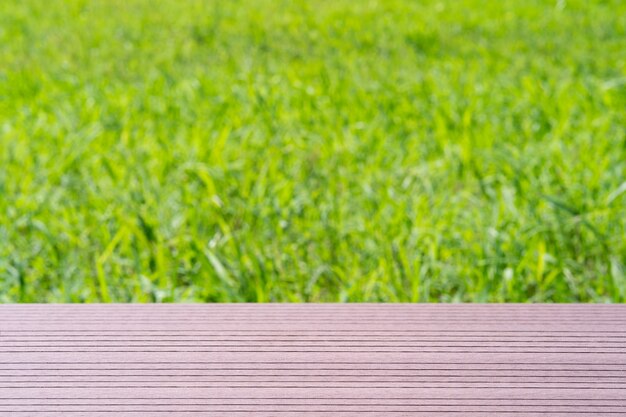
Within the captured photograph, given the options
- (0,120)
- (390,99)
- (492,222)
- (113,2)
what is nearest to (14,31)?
(113,2)

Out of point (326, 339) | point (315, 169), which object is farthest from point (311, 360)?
point (315, 169)

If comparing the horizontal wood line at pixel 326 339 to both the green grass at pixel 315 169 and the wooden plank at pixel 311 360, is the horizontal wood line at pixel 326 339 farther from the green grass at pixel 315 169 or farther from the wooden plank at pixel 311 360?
the green grass at pixel 315 169

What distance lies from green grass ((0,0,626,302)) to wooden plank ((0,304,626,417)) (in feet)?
3.77

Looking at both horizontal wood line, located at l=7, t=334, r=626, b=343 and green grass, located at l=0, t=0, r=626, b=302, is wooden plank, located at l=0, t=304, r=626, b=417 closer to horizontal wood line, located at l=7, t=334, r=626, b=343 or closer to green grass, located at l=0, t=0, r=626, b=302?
horizontal wood line, located at l=7, t=334, r=626, b=343

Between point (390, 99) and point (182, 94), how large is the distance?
1.08 metres

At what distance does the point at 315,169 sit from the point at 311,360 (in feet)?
7.34

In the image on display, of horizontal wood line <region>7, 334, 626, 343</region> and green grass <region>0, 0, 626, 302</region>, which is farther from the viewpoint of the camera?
green grass <region>0, 0, 626, 302</region>

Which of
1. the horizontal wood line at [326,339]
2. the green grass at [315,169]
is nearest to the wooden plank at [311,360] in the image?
the horizontal wood line at [326,339]

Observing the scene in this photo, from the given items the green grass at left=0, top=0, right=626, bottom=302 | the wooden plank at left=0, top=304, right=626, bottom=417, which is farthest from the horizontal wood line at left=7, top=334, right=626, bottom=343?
the green grass at left=0, top=0, right=626, bottom=302

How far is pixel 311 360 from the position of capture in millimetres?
821

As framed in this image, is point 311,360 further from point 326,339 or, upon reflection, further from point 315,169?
point 315,169

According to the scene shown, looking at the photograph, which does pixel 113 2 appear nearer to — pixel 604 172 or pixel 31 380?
pixel 604 172

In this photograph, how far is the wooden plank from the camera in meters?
0.75

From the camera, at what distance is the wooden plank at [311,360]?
75cm
